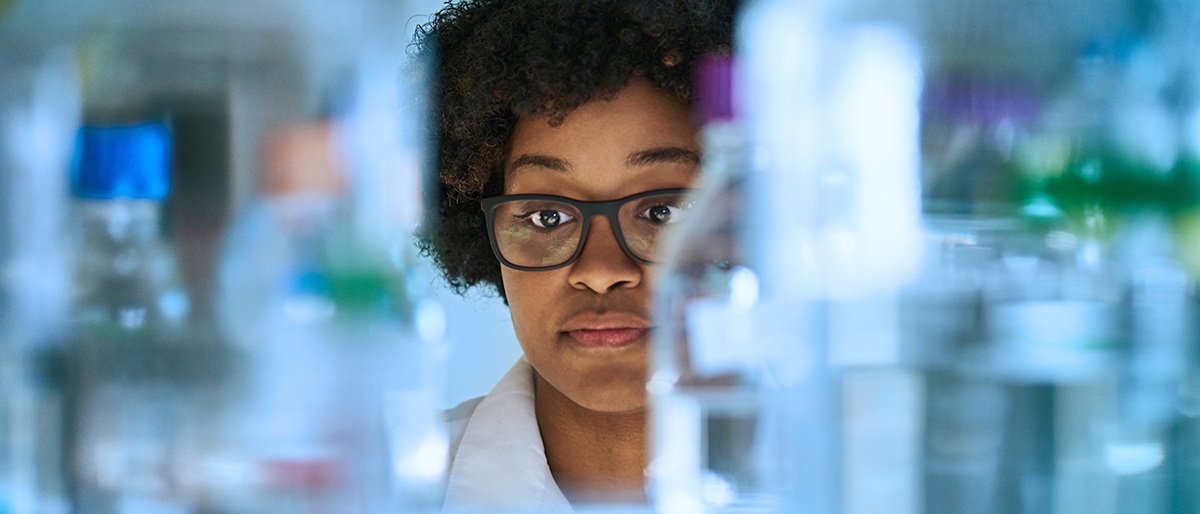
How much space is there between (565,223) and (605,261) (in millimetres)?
54

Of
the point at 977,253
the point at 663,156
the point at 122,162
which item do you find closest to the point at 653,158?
the point at 663,156

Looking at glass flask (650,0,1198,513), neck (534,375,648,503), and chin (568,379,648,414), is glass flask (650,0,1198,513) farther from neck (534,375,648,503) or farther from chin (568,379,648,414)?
neck (534,375,648,503)

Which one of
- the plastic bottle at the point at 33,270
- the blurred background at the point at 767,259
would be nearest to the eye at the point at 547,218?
the blurred background at the point at 767,259

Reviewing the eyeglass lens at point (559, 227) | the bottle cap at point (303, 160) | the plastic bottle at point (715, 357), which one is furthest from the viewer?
the eyeglass lens at point (559, 227)

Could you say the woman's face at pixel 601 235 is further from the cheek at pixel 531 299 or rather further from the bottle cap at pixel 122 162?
the bottle cap at pixel 122 162

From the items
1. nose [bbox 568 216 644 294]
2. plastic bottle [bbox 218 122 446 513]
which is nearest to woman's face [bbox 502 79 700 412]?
nose [bbox 568 216 644 294]

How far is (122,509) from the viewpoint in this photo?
0.45 m

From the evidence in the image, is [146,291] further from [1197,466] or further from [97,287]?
[1197,466]

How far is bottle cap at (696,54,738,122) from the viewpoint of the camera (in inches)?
25.4

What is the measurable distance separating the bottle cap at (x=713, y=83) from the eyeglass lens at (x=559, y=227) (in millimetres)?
82

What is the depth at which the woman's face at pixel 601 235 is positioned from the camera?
66cm

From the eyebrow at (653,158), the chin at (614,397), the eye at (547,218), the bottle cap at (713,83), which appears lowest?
the chin at (614,397)

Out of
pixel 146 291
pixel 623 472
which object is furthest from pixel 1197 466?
pixel 146 291

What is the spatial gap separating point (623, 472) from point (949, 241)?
1.54 feet
